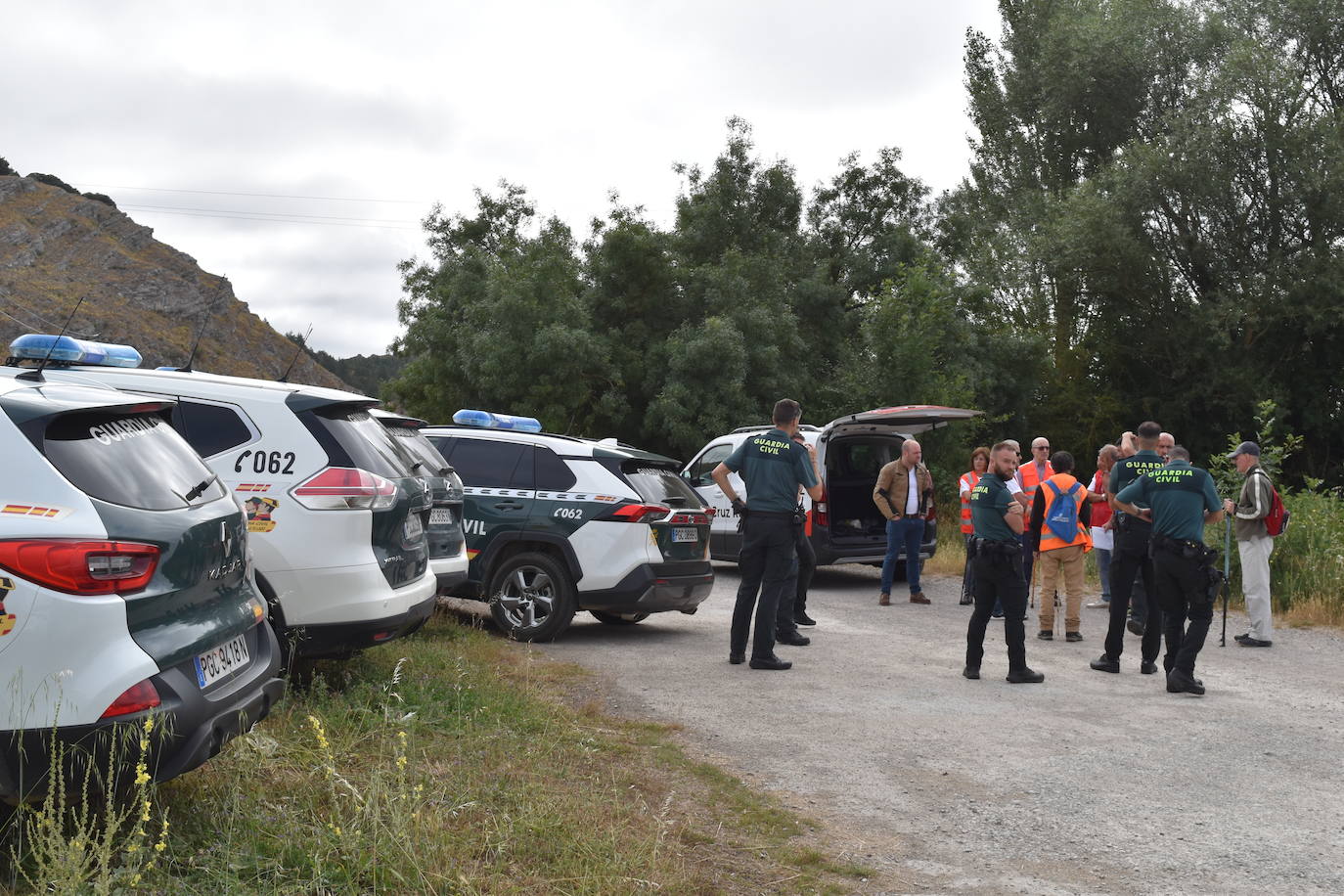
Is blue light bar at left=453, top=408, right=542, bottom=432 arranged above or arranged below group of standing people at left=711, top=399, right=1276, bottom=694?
above

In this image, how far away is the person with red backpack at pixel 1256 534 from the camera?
36.0ft

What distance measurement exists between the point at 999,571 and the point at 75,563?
22.0 feet

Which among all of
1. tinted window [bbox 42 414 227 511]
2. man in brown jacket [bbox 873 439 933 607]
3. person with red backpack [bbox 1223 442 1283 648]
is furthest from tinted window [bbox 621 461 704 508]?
tinted window [bbox 42 414 227 511]

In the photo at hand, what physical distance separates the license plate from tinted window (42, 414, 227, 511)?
0.53 meters

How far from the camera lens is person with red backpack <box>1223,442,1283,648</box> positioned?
36.0 ft

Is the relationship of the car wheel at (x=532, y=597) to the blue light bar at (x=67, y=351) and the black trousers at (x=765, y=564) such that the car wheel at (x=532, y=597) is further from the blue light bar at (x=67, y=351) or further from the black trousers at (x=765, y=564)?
the blue light bar at (x=67, y=351)

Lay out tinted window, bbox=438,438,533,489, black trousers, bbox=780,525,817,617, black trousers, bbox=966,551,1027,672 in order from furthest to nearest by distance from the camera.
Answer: black trousers, bbox=780,525,817,617 < tinted window, bbox=438,438,533,489 < black trousers, bbox=966,551,1027,672

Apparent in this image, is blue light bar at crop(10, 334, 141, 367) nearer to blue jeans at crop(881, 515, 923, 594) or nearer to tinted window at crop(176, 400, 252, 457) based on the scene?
tinted window at crop(176, 400, 252, 457)

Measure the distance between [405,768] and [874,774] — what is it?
7.64 feet

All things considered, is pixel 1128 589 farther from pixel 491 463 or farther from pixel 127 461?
pixel 127 461

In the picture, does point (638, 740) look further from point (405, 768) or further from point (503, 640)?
point (503, 640)

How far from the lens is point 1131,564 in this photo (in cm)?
966

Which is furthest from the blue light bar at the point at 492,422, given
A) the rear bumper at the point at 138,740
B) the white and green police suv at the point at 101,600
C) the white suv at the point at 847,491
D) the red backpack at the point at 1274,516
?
the rear bumper at the point at 138,740

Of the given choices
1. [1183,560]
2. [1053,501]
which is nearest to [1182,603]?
[1183,560]
